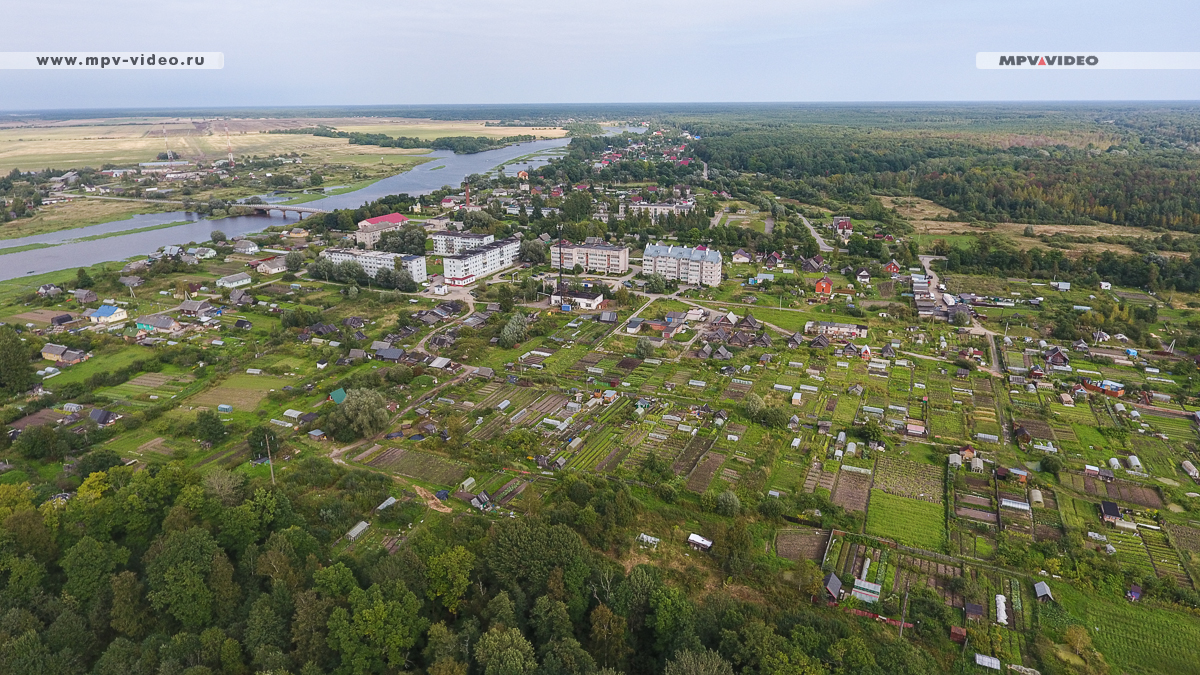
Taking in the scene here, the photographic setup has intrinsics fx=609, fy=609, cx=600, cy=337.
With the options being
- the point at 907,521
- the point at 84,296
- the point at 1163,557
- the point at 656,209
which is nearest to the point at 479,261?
the point at 84,296

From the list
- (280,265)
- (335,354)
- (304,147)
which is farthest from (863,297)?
(304,147)

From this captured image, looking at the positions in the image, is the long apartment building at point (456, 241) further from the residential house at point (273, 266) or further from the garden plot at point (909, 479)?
the garden plot at point (909, 479)

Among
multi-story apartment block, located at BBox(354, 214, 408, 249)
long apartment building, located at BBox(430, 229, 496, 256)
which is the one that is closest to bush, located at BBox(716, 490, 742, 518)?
long apartment building, located at BBox(430, 229, 496, 256)

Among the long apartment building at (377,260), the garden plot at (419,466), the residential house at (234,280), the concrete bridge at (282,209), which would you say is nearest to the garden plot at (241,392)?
the garden plot at (419,466)

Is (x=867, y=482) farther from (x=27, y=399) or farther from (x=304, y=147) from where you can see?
(x=304, y=147)

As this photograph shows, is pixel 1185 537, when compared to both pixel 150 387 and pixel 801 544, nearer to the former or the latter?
pixel 801 544
